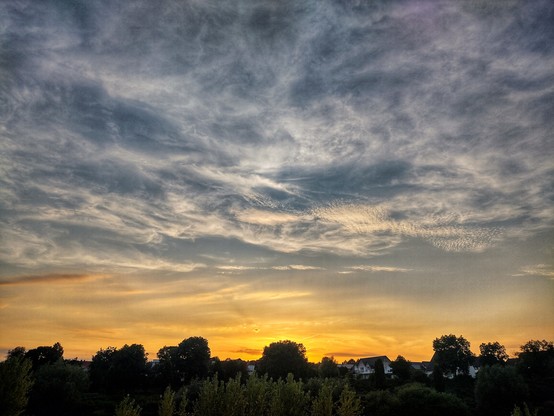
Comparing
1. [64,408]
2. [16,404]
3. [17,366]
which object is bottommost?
[64,408]

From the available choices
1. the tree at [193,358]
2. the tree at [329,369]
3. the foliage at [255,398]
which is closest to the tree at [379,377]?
the tree at [329,369]

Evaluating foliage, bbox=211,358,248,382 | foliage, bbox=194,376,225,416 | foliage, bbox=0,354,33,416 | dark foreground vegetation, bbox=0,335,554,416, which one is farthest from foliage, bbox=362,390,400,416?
foliage, bbox=0,354,33,416

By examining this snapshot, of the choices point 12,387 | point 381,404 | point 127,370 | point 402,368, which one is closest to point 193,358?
point 127,370

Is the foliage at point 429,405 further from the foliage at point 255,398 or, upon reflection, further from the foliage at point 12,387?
the foliage at point 12,387

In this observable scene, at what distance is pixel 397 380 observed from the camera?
294 ft

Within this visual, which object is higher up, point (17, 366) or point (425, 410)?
point (17, 366)

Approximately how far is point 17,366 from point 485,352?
153m

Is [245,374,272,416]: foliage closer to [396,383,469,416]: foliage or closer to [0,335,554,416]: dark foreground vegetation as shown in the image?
[0,335,554,416]: dark foreground vegetation

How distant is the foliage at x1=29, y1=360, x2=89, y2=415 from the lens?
50.6m

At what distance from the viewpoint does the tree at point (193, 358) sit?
3826 inches

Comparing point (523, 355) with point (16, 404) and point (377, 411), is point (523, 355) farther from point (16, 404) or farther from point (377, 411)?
point (16, 404)

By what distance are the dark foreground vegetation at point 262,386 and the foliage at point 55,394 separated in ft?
0.42

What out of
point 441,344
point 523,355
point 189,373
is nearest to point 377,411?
point 189,373

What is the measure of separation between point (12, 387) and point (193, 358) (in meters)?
72.0
